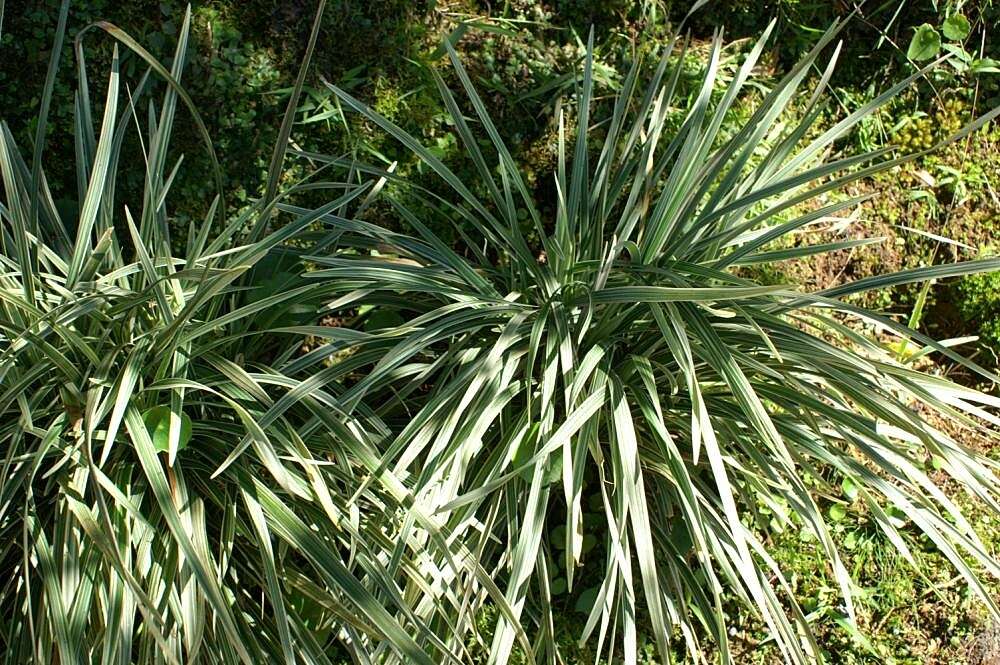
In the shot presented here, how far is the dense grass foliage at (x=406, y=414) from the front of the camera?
1871 mm

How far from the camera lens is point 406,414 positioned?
2426mm

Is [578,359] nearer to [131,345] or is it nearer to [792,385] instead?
[792,385]

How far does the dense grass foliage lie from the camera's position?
6.14 ft

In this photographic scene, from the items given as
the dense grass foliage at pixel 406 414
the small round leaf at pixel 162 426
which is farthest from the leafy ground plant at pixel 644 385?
the small round leaf at pixel 162 426

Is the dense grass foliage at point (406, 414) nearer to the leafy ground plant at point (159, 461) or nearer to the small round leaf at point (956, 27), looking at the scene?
the leafy ground plant at point (159, 461)

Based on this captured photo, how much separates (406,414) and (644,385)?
2.07ft

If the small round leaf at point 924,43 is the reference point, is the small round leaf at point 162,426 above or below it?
below

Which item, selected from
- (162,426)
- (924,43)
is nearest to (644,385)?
(162,426)

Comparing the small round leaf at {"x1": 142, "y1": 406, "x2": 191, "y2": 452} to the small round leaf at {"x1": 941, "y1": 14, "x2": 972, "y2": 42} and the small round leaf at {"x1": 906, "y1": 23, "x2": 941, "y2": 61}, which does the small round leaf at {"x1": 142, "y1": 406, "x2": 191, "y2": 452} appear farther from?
the small round leaf at {"x1": 941, "y1": 14, "x2": 972, "y2": 42}

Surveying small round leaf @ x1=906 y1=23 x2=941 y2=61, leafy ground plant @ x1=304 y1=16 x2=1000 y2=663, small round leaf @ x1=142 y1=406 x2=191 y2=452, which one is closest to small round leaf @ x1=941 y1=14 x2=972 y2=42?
small round leaf @ x1=906 y1=23 x2=941 y2=61

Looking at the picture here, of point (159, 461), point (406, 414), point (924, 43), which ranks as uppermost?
point (924, 43)

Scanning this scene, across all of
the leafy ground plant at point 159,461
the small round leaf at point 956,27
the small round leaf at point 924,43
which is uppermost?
the small round leaf at point 956,27

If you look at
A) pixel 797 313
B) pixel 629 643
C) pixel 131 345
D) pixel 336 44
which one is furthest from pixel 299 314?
pixel 797 313

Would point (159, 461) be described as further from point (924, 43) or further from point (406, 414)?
point (924, 43)
